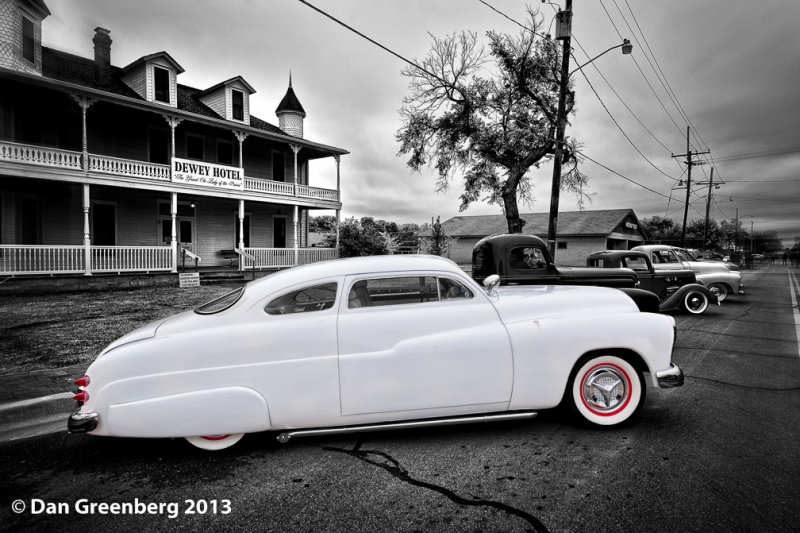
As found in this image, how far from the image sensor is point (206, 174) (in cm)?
1858

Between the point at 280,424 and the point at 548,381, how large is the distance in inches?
88.7

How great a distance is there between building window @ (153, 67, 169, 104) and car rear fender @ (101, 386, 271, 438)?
65.8 ft

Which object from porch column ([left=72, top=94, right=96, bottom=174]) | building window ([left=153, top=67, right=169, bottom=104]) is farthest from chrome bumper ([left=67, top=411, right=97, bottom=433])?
building window ([left=153, top=67, right=169, bottom=104])

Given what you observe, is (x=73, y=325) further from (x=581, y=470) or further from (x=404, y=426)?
(x=581, y=470)

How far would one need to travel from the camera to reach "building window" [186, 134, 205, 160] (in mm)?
19953

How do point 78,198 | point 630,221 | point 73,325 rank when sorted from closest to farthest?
point 73,325
point 78,198
point 630,221

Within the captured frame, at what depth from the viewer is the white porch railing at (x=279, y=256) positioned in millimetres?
19828

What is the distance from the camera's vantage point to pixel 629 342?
150 inches

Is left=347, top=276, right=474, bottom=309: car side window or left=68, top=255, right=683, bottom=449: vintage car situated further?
left=347, top=276, right=474, bottom=309: car side window

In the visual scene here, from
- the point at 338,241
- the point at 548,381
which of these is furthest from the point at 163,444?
the point at 338,241

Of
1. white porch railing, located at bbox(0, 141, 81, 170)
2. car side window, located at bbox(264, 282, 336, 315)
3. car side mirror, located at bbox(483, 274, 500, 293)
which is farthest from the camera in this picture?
white porch railing, located at bbox(0, 141, 81, 170)

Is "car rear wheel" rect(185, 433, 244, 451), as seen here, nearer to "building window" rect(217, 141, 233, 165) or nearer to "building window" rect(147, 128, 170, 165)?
"building window" rect(147, 128, 170, 165)

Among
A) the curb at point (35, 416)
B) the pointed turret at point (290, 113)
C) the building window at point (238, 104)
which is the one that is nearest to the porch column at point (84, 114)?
the building window at point (238, 104)

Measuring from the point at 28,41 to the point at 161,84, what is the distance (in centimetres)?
461
